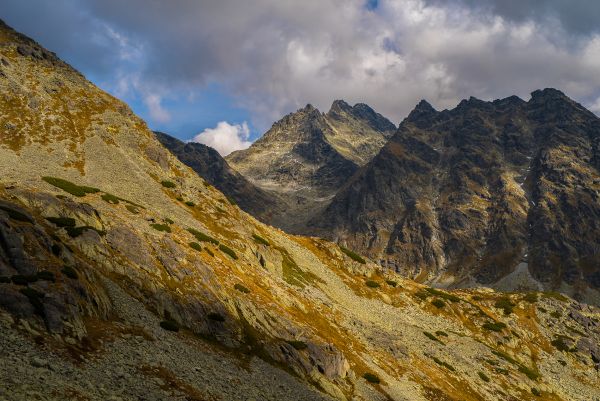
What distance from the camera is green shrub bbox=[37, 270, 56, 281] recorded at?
93.2 ft

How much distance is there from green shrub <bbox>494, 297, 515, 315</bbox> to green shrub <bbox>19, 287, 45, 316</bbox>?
337ft

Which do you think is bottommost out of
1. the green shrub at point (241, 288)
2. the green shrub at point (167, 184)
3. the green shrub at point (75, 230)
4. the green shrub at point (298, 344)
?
the green shrub at point (298, 344)

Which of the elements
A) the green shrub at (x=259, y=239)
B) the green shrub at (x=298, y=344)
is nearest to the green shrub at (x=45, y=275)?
the green shrub at (x=298, y=344)

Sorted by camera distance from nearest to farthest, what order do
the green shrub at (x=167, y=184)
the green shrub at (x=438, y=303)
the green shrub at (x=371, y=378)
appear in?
the green shrub at (x=371, y=378) → the green shrub at (x=167, y=184) → the green shrub at (x=438, y=303)

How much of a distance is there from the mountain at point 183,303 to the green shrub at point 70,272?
121mm

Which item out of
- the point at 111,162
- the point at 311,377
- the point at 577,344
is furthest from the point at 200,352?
the point at 577,344

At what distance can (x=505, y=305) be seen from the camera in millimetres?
108375

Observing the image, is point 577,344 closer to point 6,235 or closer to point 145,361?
point 145,361

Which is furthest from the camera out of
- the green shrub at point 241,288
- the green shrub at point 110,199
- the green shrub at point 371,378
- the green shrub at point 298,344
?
the green shrub at point 110,199

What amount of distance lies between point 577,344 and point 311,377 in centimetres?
8464

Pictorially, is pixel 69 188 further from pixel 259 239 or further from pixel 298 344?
pixel 298 344

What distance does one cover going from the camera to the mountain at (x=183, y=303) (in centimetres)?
2600

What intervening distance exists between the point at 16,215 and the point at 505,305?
4143 inches

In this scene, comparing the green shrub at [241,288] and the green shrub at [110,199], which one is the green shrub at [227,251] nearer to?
the green shrub at [241,288]
